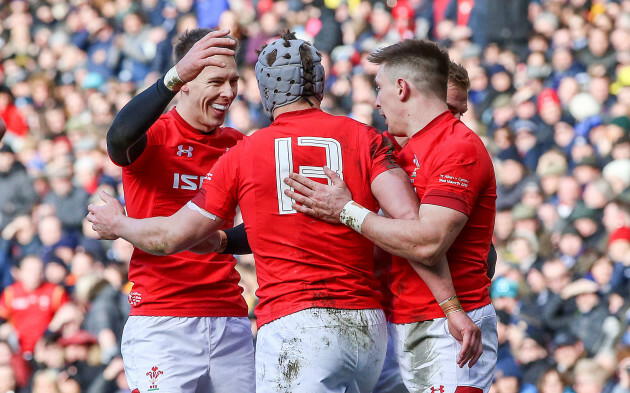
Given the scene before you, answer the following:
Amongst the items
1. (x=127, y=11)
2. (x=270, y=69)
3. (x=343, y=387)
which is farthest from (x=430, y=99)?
(x=127, y=11)

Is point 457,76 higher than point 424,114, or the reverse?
point 424,114

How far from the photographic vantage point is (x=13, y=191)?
12.2 metres

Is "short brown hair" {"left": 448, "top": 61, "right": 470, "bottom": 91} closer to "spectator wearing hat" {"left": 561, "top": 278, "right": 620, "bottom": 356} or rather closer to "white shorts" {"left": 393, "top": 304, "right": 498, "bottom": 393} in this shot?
"white shorts" {"left": 393, "top": 304, "right": 498, "bottom": 393}

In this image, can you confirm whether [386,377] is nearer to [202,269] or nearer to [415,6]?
[202,269]

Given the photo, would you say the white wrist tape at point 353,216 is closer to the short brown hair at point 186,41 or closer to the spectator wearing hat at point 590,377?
the short brown hair at point 186,41

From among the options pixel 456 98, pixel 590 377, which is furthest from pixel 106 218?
pixel 590 377

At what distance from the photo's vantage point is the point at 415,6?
46.6ft

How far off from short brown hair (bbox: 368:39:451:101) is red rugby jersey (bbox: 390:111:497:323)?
6.6 inches

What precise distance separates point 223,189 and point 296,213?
38cm

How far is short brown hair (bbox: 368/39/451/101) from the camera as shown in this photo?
4.67 m

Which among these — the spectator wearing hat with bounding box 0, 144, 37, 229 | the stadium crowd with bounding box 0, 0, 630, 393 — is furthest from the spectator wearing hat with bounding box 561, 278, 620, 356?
the spectator wearing hat with bounding box 0, 144, 37, 229

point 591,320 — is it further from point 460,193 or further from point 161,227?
point 161,227

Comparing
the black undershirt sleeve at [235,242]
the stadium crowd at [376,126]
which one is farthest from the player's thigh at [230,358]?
the stadium crowd at [376,126]

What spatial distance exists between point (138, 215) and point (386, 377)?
1.67 m
